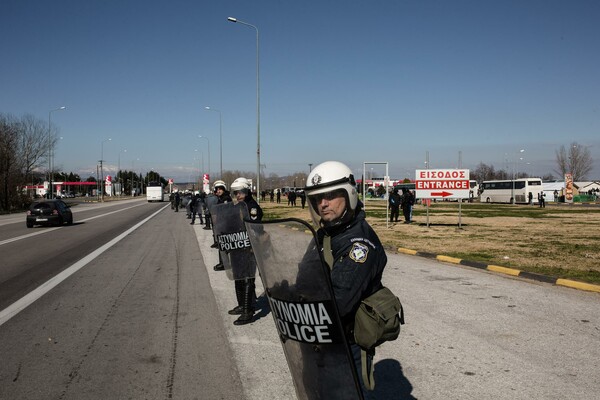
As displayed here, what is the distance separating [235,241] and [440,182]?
659 inches

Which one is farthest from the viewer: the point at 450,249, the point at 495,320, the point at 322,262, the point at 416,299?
the point at 450,249

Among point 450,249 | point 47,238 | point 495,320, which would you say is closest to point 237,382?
point 495,320

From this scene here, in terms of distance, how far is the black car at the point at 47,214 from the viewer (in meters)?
23.8

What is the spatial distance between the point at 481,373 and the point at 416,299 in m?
3.16

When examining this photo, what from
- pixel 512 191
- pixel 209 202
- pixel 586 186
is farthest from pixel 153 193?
pixel 586 186

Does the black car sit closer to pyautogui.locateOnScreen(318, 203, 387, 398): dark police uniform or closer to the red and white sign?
the red and white sign

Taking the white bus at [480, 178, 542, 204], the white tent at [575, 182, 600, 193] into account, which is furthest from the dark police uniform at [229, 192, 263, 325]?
Answer: the white tent at [575, 182, 600, 193]

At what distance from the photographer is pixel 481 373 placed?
4336 millimetres

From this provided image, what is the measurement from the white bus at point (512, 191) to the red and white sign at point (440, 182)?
44971 mm

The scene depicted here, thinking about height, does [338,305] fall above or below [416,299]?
above

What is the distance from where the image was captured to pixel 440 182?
70.0 feet

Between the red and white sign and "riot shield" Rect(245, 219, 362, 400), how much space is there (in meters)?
19.7

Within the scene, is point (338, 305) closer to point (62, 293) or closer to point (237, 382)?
point (237, 382)

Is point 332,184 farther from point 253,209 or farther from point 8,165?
point 8,165
